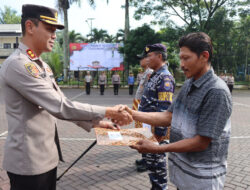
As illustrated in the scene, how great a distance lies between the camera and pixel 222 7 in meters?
20.0

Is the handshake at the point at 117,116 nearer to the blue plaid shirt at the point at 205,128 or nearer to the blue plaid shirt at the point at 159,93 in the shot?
the blue plaid shirt at the point at 205,128

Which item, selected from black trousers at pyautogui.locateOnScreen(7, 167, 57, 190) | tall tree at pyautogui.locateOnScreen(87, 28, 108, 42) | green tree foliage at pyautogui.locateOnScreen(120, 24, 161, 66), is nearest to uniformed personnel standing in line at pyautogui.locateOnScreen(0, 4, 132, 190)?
black trousers at pyautogui.locateOnScreen(7, 167, 57, 190)

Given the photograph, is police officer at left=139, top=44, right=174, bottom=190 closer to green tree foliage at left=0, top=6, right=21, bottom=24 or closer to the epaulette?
the epaulette

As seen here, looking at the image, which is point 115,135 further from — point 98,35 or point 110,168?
point 98,35

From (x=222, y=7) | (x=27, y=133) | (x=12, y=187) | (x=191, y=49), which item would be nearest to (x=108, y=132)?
(x=27, y=133)

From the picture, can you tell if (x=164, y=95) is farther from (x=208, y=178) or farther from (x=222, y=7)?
(x=222, y=7)

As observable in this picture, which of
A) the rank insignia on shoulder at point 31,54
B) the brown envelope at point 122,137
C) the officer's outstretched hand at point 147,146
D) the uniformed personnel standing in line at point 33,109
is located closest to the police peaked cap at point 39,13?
the uniformed personnel standing in line at point 33,109

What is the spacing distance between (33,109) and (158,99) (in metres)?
1.75

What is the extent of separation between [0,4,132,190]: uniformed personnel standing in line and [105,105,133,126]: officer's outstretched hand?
136 mm

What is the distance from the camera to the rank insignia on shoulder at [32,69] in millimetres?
1623

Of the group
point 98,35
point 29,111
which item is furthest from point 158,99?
point 98,35

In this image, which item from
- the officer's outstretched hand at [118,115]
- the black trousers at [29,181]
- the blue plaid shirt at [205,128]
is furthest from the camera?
the officer's outstretched hand at [118,115]

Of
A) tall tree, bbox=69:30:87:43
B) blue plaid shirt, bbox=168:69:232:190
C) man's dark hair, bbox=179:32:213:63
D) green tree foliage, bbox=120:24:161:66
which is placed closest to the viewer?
blue plaid shirt, bbox=168:69:232:190

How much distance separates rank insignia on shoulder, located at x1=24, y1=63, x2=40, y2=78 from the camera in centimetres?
162
